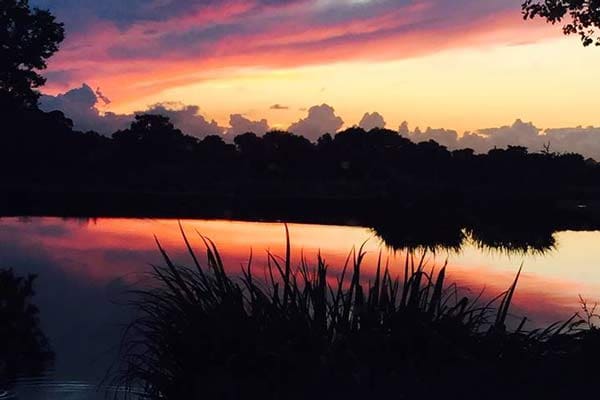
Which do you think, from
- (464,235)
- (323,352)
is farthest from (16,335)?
(464,235)

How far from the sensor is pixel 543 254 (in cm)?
4006

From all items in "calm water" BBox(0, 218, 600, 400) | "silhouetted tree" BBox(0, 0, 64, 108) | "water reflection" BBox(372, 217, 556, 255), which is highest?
"silhouetted tree" BBox(0, 0, 64, 108)

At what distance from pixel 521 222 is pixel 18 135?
40.8 meters

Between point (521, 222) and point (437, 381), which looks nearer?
point (437, 381)

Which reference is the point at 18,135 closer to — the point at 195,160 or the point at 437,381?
the point at 195,160

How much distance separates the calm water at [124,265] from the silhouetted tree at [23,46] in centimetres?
743

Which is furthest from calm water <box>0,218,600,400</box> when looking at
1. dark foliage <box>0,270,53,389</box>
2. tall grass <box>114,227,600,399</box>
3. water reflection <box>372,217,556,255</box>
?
tall grass <box>114,227,600,399</box>

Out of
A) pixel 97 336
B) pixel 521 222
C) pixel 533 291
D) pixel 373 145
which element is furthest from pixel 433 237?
pixel 373 145

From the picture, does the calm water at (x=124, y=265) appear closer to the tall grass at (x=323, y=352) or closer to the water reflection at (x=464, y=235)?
the water reflection at (x=464, y=235)

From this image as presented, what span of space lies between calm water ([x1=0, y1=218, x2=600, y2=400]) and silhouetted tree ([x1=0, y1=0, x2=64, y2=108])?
743 centimetres

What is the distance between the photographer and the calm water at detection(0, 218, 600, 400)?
16.0 m

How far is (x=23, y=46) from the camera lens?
38719 mm

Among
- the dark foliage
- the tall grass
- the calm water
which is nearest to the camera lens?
the tall grass

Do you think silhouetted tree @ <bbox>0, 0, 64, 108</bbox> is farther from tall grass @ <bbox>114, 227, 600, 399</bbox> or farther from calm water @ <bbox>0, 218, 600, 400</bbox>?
tall grass @ <bbox>114, 227, 600, 399</bbox>
